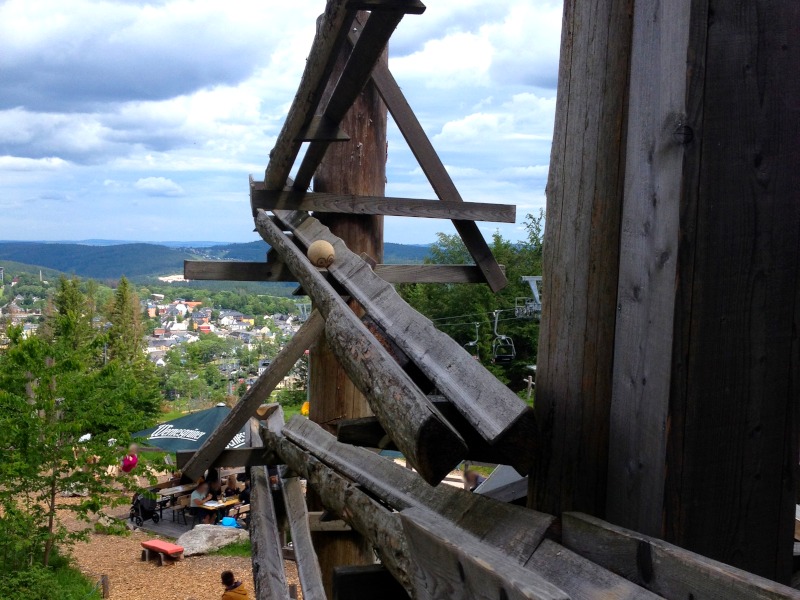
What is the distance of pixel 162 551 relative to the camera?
14.9 meters

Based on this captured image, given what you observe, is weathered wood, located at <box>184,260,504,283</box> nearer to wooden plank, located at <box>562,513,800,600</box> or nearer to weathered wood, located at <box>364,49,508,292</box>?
weathered wood, located at <box>364,49,508,292</box>

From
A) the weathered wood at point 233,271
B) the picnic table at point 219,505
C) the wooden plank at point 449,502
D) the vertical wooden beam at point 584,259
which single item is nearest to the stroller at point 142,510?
the picnic table at point 219,505

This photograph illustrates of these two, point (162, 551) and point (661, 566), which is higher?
point (661, 566)

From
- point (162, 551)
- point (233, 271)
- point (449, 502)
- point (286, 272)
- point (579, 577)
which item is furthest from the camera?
point (162, 551)

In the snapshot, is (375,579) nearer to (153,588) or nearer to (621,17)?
(621,17)

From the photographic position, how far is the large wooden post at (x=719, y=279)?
152 centimetres

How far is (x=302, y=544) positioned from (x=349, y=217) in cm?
196

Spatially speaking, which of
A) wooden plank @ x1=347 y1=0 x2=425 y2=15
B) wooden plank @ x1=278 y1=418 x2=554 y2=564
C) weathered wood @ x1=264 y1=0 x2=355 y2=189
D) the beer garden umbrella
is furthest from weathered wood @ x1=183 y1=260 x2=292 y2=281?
the beer garden umbrella

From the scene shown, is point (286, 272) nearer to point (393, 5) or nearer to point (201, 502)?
point (393, 5)

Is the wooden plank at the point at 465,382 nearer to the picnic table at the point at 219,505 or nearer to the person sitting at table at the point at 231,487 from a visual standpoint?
the picnic table at the point at 219,505

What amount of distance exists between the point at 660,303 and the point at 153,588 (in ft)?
47.0

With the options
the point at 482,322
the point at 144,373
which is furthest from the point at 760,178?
the point at 144,373

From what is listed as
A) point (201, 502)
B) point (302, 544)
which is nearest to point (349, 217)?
point (302, 544)

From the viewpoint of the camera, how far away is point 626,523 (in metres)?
1.70
